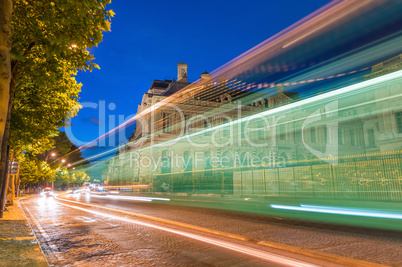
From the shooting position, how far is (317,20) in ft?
49.5

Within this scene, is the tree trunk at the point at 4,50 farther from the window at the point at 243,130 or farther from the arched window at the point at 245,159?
the arched window at the point at 245,159

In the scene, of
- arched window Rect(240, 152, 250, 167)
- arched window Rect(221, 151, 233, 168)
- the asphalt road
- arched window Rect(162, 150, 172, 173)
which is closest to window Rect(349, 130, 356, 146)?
arched window Rect(240, 152, 250, 167)

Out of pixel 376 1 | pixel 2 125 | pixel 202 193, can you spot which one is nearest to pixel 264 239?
pixel 2 125

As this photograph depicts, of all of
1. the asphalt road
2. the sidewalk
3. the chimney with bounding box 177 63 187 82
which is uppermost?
the chimney with bounding box 177 63 187 82

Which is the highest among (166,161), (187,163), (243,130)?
(243,130)

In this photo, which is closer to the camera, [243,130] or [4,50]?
[4,50]

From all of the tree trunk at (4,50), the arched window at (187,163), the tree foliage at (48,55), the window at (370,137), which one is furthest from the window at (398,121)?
Answer: the tree trunk at (4,50)

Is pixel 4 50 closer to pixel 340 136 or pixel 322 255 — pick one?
pixel 322 255

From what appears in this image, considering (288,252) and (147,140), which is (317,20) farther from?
(147,140)

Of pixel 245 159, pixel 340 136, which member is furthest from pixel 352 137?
pixel 245 159

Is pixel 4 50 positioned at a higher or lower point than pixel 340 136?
lower

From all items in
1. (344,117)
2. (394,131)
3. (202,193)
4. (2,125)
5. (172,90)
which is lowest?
(202,193)

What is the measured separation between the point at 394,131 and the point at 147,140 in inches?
1510

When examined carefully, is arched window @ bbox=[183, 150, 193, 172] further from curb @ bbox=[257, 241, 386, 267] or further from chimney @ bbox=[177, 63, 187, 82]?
curb @ bbox=[257, 241, 386, 267]
